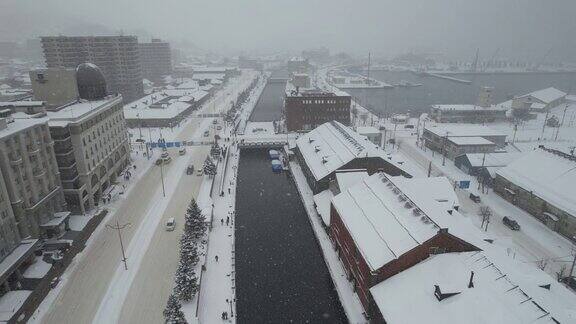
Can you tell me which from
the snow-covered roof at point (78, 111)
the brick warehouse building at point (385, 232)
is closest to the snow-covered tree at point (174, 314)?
the brick warehouse building at point (385, 232)

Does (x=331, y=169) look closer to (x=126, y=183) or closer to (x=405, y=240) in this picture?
(x=405, y=240)

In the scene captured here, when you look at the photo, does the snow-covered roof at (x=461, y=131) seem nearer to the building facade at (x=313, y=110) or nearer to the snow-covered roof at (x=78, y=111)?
the building facade at (x=313, y=110)

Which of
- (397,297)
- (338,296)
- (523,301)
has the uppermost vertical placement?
(523,301)

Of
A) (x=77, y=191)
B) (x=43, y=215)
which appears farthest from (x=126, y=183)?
(x=43, y=215)

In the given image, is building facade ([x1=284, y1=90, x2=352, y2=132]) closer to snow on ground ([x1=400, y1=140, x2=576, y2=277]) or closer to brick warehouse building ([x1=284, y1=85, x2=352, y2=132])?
brick warehouse building ([x1=284, y1=85, x2=352, y2=132])

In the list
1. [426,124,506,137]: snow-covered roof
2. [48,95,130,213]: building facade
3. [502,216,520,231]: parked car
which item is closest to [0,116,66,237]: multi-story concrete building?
[48,95,130,213]: building facade
